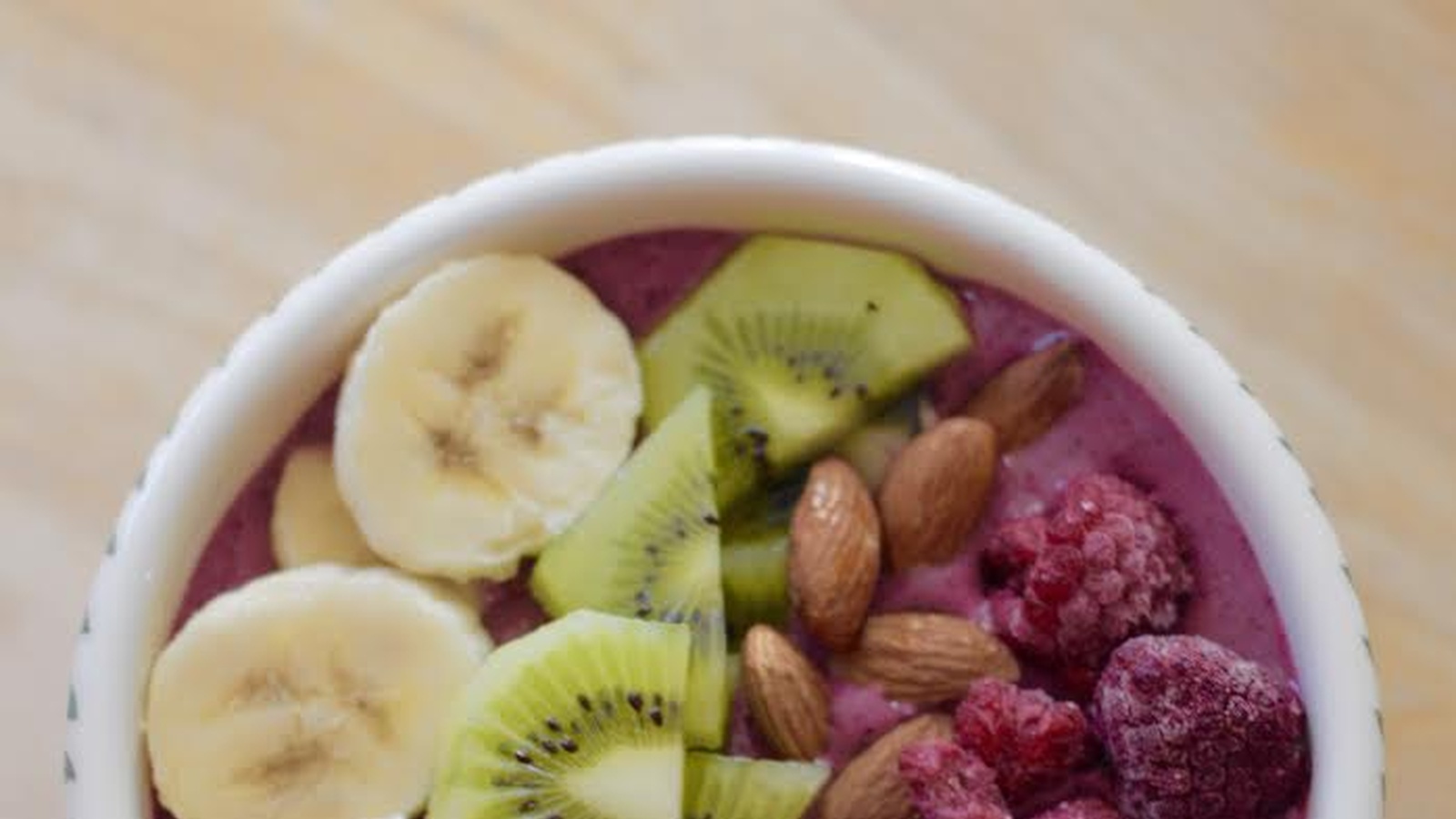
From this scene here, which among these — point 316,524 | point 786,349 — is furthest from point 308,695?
point 786,349

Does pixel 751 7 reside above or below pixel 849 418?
above

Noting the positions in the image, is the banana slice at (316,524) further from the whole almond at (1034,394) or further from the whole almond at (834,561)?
the whole almond at (1034,394)

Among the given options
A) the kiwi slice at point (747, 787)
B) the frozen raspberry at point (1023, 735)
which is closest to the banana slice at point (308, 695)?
the kiwi slice at point (747, 787)

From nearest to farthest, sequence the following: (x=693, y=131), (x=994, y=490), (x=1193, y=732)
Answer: (x=1193, y=732) < (x=994, y=490) < (x=693, y=131)

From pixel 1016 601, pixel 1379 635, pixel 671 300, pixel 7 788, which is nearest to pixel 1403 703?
pixel 1379 635

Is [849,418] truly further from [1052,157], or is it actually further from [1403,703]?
[1403,703]

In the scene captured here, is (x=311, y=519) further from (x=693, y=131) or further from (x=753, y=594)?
(x=693, y=131)

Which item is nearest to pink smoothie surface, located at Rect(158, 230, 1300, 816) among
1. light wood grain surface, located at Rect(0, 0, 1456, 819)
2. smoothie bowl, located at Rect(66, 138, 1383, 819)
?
smoothie bowl, located at Rect(66, 138, 1383, 819)
